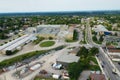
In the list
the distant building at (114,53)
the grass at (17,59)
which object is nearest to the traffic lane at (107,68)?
the distant building at (114,53)

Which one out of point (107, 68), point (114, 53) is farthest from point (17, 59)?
point (114, 53)

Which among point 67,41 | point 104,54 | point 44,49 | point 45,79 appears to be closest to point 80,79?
point 45,79

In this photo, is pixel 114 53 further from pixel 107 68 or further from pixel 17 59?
pixel 17 59

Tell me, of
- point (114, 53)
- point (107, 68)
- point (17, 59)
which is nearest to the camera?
point (107, 68)

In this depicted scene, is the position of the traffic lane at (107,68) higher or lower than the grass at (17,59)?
lower

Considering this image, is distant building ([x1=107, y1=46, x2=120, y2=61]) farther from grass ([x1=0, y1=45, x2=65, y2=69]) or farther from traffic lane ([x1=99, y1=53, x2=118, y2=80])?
grass ([x1=0, y1=45, x2=65, y2=69])

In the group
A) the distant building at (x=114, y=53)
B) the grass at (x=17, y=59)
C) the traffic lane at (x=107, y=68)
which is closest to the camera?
the traffic lane at (x=107, y=68)

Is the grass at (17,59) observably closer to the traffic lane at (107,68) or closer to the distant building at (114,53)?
the traffic lane at (107,68)

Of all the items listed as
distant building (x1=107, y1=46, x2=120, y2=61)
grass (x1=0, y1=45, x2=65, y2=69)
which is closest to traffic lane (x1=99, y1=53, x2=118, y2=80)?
distant building (x1=107, y1=46, x2=120, y2=61)

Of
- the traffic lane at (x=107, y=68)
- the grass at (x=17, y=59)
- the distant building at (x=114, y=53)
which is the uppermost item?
the distant building at (x=114, y=53)

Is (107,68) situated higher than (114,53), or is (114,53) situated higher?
(114,53)

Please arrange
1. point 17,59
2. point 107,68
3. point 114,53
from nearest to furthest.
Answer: point 107,68 < point 17,59 < point 114,53
